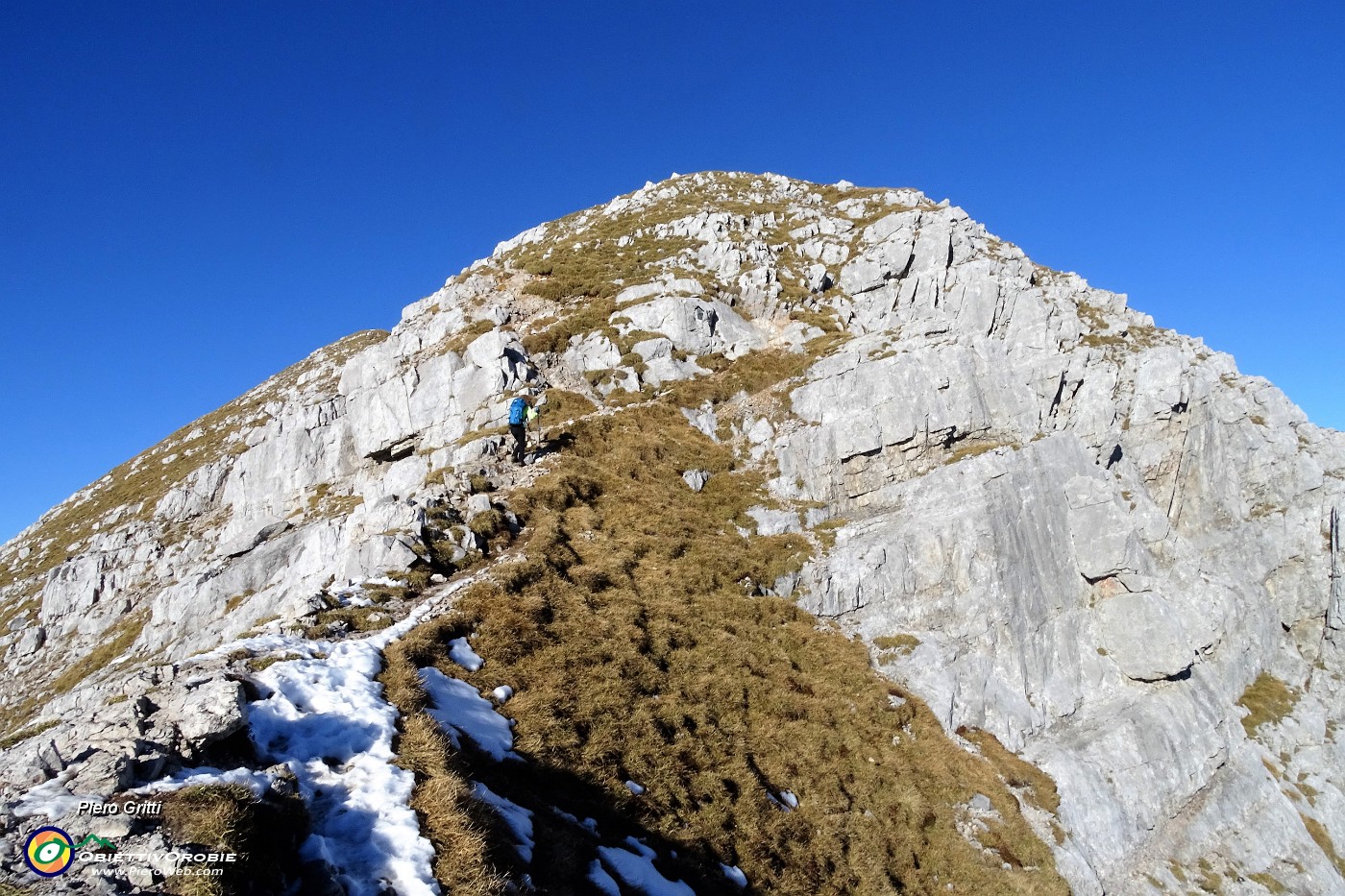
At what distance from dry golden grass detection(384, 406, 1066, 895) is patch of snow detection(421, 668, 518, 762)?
0.37 metres

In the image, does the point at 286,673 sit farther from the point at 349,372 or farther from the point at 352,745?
the point at 349,372

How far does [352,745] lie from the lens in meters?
9.91

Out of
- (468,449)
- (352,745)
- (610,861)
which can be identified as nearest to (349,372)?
(468,449)

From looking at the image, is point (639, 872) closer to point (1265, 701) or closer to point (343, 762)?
point (343, 762)

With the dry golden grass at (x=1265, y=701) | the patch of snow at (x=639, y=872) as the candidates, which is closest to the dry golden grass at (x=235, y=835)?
the patch of snow at (x=639, y=872)

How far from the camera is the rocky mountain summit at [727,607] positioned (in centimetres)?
962

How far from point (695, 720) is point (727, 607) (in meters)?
6.23

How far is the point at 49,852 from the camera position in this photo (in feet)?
20.0

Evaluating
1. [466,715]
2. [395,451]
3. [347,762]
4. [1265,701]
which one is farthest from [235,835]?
[1265,701]

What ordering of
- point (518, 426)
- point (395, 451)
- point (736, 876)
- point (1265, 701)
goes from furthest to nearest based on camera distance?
point (395, 451) < point (1265, 701) < point (518, 426) < point (736, 876)

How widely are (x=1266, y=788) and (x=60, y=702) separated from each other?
153 feet

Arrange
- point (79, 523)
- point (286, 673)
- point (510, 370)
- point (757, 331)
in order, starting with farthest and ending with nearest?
point (79, 523) < point (757, 331) < point (510, 370) < point (286, 673)

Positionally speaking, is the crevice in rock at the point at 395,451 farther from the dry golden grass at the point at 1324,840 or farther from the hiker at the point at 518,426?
the dry golden grass at the point at 1324,840

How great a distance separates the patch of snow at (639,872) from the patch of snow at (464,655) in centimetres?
578
